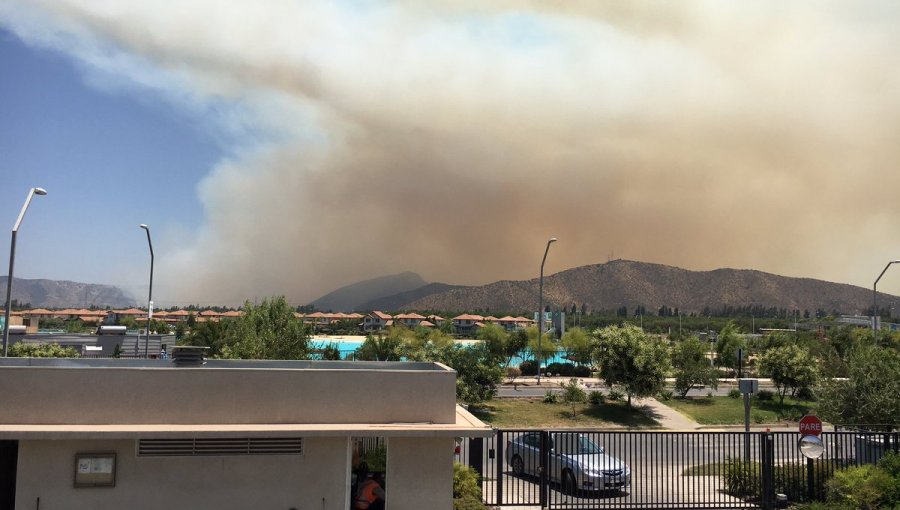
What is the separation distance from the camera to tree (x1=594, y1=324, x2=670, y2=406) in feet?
113

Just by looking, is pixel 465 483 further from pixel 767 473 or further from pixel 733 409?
pixel 733 409

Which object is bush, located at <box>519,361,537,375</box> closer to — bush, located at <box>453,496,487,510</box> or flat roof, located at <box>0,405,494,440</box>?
bush, located at <box>453,496,487,510</box>

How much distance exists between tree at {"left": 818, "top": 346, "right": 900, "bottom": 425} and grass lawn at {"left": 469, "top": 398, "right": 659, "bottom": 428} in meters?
10.7

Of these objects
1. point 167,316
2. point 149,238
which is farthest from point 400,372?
point 167,316

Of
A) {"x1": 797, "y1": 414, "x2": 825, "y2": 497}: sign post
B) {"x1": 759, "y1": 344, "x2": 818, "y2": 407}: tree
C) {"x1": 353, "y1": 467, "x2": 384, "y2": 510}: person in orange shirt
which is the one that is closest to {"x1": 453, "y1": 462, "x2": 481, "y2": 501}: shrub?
{"x1": 353, "y1": 467, "x2": 384, "y2": 510}: person in orange shirt

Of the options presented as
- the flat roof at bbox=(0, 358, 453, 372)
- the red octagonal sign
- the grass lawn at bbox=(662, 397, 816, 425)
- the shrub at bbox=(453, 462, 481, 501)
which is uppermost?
the flat roof at bbox=(0, 358, 453, 372)

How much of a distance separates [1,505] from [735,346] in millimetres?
59135

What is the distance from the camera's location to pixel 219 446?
11.2 meters

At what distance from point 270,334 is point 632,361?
17.9m

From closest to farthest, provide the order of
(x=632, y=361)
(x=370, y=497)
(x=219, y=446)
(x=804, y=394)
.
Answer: (x=219, y=446) < (x=370, y=497) < (x=632, y=361) < (x=804, y=394)

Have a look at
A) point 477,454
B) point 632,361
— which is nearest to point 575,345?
point 632,361

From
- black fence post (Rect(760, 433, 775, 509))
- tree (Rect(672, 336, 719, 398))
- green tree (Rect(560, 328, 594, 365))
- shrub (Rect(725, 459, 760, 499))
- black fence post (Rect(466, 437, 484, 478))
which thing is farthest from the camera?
green tree (Rect(560, 328, 594, 365))

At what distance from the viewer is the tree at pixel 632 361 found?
34.5 m

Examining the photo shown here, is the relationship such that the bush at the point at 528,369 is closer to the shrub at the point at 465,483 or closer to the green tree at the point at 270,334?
the green tree at the point at 270,334
